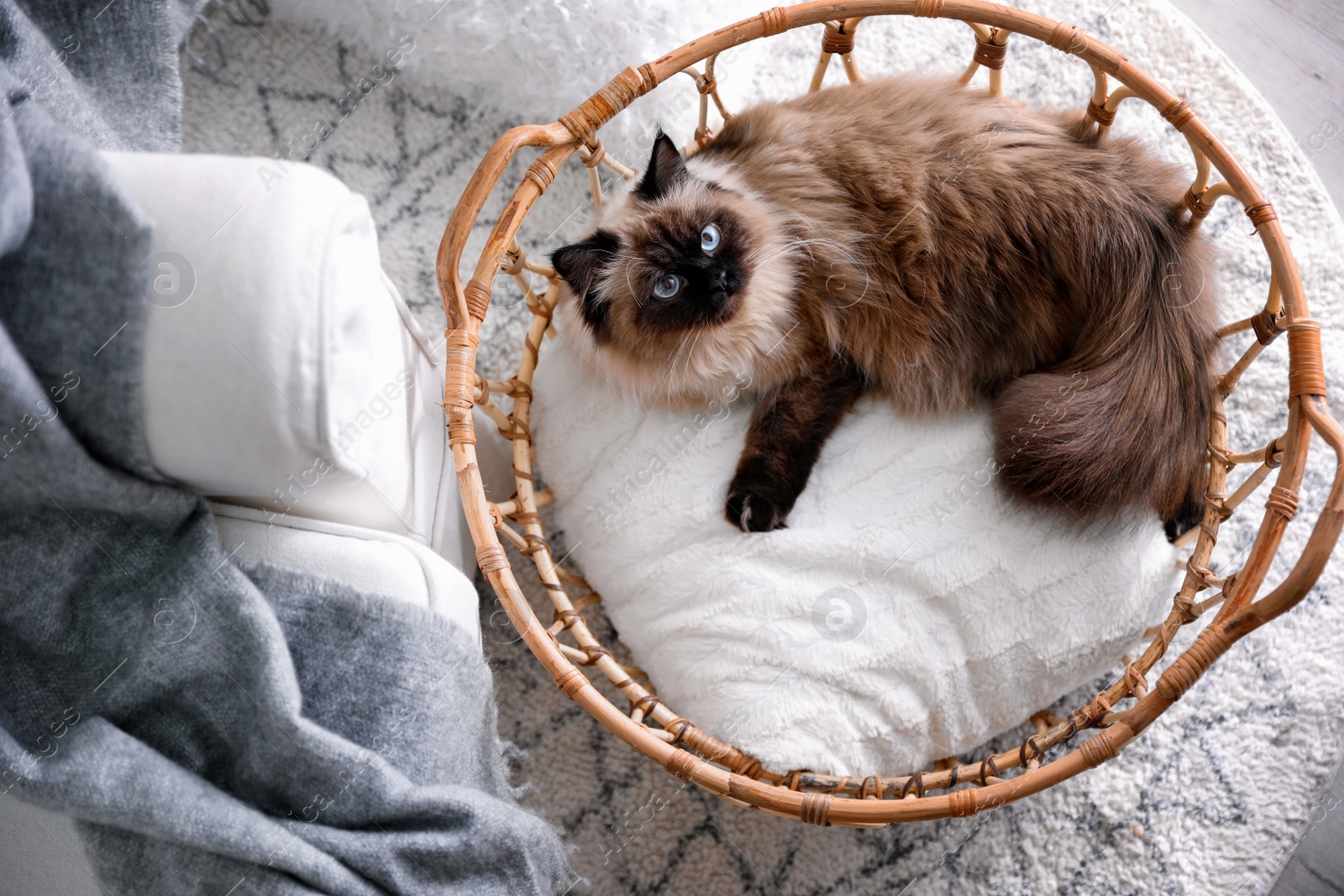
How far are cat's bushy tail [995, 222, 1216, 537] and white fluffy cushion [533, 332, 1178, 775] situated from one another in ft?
0.24

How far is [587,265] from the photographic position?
1.02 metres

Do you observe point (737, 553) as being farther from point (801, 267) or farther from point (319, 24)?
point (319, 24)

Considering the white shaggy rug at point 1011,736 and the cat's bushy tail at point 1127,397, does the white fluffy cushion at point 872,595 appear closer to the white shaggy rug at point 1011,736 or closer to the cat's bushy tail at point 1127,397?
the cat's bushy tail at point 1127,397

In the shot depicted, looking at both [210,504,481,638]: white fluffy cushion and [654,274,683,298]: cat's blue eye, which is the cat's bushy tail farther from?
[210,504,481,638]: white fluffy cushion

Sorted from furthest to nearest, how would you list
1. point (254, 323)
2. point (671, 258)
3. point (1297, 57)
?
point (1297, 57)
point (671, 258)
point (254, 323)

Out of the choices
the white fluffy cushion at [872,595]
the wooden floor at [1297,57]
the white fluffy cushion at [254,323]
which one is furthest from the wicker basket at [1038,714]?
the wooden floor at [1297,57]

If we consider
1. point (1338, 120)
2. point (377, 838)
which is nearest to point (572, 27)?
point (377, 838)

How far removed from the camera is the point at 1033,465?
1022 mm

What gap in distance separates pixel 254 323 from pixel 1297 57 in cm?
171

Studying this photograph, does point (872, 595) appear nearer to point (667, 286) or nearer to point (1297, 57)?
point (667, 286)

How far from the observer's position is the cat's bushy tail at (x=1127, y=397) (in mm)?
993

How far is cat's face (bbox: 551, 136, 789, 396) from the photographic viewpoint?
1044 millimetres

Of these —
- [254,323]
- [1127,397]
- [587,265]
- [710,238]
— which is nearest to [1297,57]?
[1127,397]

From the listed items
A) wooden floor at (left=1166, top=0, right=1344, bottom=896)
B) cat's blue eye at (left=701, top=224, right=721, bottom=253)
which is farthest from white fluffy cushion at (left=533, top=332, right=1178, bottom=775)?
wooden floor at (left=1166, top=0, right=1344, bottom=896)
